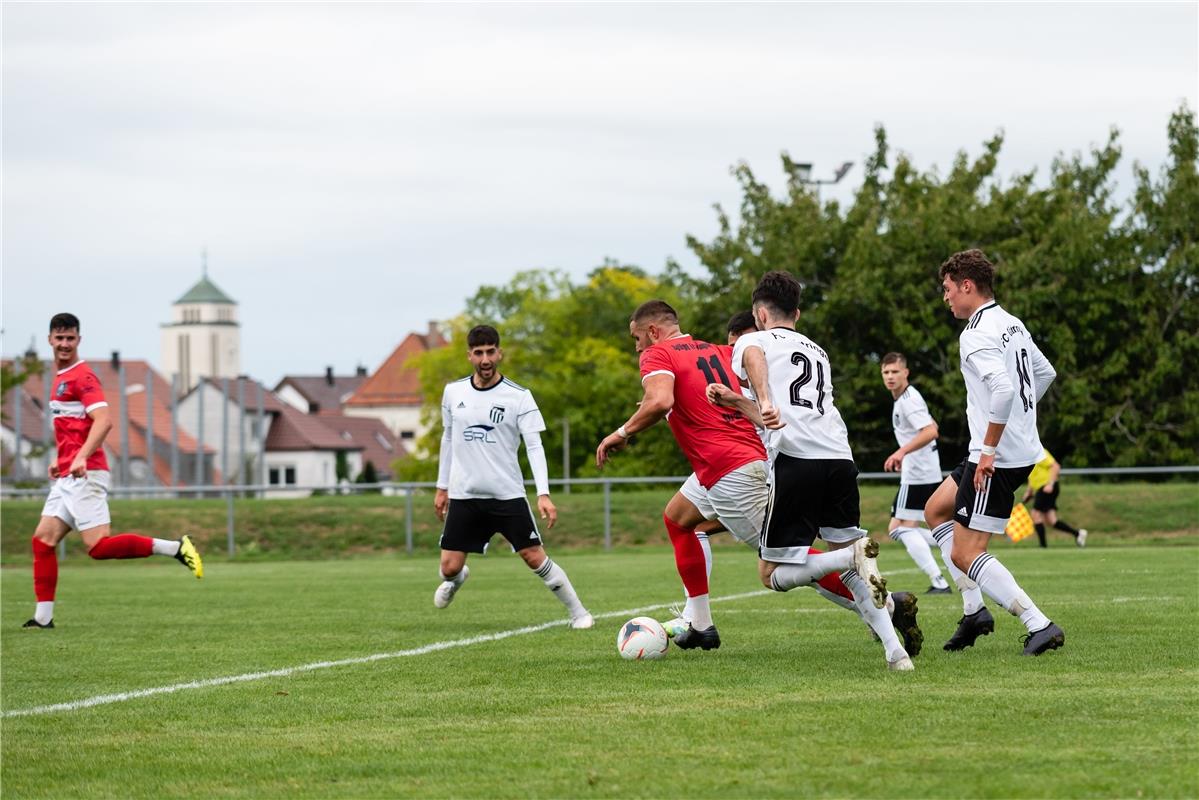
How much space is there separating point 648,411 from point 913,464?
→ 6048 mm

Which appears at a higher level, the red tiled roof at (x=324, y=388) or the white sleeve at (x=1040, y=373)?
the white sleeve at (x=1040, y=373)

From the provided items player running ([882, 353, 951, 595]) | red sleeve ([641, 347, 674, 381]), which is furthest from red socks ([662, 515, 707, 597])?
player running ([882, 353, 951, 595])

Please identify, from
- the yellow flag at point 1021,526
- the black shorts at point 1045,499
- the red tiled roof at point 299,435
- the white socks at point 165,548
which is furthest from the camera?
the red tiled roof at point 299,435

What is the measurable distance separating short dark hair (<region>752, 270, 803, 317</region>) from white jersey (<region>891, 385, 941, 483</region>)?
572cm

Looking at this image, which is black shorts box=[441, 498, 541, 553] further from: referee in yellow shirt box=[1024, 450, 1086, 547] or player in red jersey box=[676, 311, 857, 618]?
referee in yellow shirt box=[1024, 450, 1086, 547]

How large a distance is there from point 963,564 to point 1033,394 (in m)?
0.99

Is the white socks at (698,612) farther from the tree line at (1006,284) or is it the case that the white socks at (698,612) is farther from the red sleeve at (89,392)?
the tree line at (1006,284)

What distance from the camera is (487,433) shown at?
38.2 feet

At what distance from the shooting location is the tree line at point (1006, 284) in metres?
39.0

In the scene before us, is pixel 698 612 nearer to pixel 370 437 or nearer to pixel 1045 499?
pixel 1045 499

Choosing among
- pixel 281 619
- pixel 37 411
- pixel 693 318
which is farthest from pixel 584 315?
pixel 281 619

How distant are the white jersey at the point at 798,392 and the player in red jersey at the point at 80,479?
575 cm

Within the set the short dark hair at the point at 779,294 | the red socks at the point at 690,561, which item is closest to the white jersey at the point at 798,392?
the short dark hair at the point at 779,294

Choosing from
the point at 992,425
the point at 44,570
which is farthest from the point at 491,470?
the point at 992,425
